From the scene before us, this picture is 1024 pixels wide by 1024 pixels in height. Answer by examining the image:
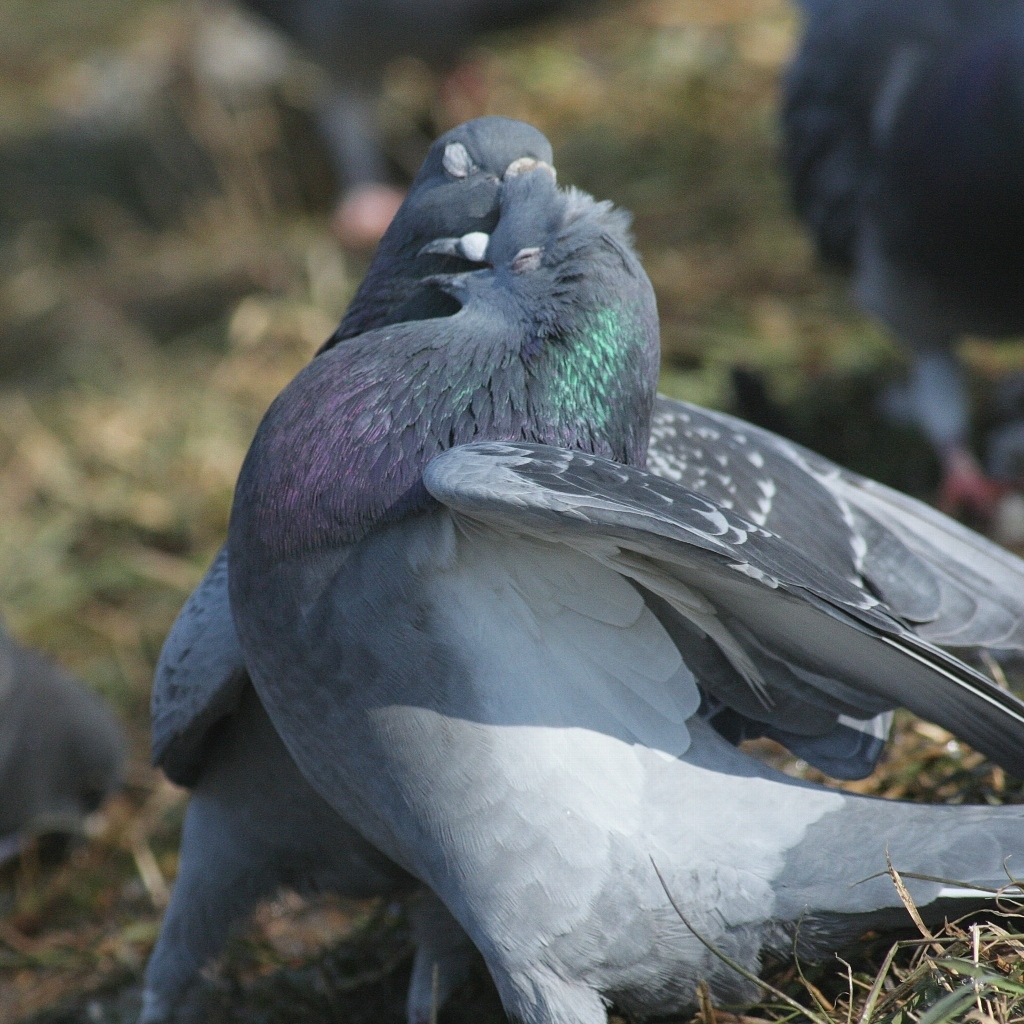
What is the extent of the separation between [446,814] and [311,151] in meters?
5.61

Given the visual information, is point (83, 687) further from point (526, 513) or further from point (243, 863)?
point (526, 513)

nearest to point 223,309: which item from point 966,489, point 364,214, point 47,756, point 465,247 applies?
point 364,214

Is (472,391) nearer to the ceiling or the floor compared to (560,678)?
nearer to the ceiling

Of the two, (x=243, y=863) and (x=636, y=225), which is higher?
(x=636, y=225)

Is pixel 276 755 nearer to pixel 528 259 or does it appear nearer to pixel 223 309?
pixel 528 259

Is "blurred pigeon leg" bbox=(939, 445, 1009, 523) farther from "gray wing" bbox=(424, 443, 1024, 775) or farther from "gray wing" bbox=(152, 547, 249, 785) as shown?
"gray wing" bbox=(152, 547, 249, 785)

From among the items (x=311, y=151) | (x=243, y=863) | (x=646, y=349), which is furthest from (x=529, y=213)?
(x=311, y=151)

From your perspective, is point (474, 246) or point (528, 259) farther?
point (474, 246)

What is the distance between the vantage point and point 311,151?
6.80m

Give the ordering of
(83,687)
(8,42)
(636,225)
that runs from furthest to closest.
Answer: (8,42) → (636,225) → (83,687)

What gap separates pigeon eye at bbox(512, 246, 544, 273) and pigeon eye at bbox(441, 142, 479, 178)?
31cm

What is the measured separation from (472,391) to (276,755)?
749mm

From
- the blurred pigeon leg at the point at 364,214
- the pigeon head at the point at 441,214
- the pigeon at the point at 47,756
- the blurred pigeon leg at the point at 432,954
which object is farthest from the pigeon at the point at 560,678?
the blurred pigeon leg at the point at 364,214

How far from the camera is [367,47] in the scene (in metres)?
6.09
